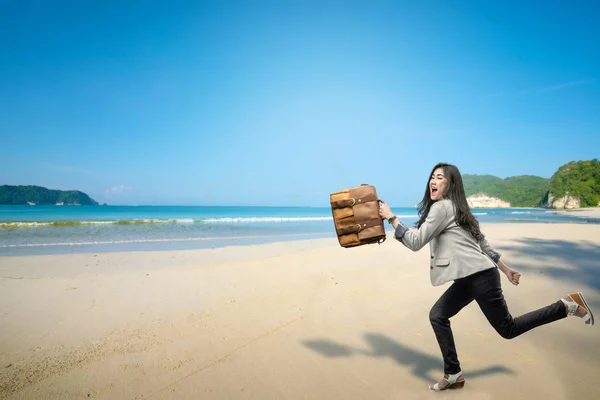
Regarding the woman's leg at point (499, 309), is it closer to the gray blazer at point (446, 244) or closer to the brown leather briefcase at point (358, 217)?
the gray blazer at point (446, 244)

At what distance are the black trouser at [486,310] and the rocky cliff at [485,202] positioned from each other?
158963 millimetres

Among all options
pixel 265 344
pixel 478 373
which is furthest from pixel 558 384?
pixel 265 344

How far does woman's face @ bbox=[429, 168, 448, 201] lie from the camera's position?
294 cm

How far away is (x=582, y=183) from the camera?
284 ft

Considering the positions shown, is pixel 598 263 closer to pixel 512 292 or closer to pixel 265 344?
pixel 512 292

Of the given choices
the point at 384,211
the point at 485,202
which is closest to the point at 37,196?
the point at 384,211

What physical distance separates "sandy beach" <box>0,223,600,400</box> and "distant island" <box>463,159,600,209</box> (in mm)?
94732

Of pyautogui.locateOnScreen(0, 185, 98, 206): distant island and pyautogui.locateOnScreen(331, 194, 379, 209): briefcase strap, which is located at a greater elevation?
pyautogui.locateOnScreen(0, 185, 98, 206): distant island

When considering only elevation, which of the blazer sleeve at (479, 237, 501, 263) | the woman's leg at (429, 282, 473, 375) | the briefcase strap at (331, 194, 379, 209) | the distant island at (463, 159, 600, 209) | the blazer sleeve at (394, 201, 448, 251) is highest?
the distant island at (463, 159, 600, 209)

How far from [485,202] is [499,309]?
167025 mm

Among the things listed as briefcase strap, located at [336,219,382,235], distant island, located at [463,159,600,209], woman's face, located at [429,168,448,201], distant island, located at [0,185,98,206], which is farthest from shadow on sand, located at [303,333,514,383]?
distant island, located at [0,185,98,206]

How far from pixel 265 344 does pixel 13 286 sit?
21.0ft

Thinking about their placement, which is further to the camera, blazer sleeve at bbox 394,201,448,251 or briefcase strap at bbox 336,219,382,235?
briefcase strap at bbox 336,219,382,235

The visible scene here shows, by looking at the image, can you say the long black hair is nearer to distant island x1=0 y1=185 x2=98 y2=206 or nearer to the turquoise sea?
the turquoise sea
